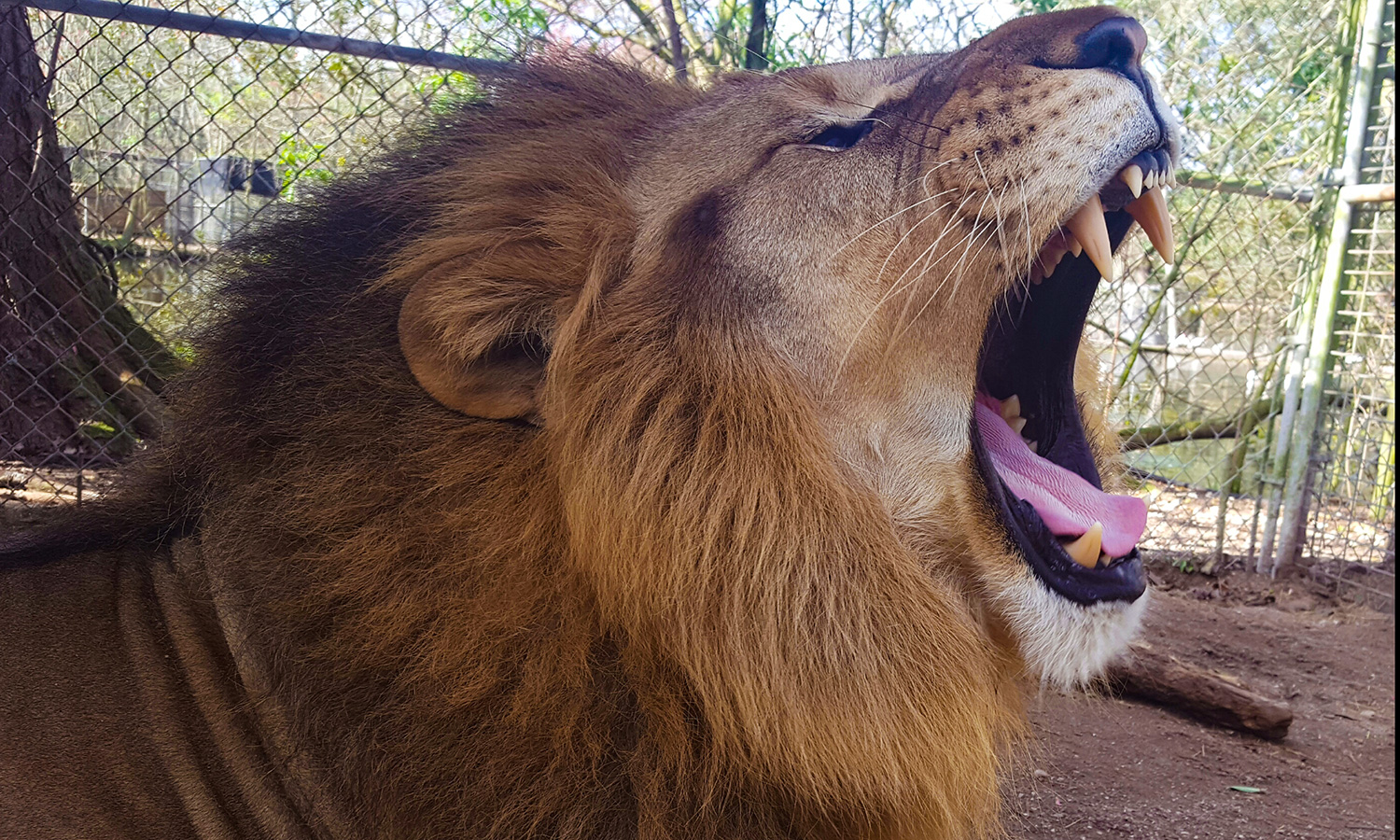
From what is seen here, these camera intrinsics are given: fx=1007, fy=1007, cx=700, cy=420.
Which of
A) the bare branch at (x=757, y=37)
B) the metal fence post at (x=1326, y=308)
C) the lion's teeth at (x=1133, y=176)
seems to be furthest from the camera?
the metal fence post at (x=1326, y=308)

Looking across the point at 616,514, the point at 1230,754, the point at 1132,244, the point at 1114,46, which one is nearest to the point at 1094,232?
the point at 1114,46

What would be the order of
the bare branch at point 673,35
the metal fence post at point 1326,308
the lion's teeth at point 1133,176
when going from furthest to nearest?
the metal fence post at point 1326,308
the bare branch at point 673,35
the lion's teeth at point 1133,176

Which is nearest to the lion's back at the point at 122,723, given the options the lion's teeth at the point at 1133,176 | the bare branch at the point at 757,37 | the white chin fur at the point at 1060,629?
the white chin fur at the point at 1060,629

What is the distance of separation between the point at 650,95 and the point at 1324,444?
512 cm

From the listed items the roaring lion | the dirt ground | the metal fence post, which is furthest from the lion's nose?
the metal fence post

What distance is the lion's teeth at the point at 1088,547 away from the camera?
1.86m

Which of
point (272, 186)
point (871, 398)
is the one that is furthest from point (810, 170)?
point (272, 186)

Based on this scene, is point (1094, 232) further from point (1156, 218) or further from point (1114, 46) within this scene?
point (1114, 46)

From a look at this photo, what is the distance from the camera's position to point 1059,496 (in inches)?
79.8

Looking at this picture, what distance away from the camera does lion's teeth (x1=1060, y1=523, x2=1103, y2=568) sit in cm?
186

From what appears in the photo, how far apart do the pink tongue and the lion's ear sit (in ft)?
2.75

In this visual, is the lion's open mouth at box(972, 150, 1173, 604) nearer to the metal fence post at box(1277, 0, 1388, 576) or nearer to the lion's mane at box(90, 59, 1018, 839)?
the lion's mane at box(90, 59, 1018, 839)

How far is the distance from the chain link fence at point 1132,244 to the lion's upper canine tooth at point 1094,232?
252cm

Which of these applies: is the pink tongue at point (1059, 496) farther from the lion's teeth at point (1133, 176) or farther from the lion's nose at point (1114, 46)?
the lion's nose at point (1114, 46)
